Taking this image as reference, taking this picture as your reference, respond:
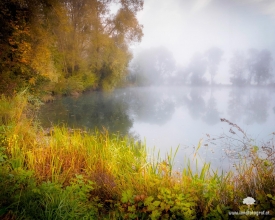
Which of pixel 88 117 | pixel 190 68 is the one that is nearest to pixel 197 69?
pixel 190 68

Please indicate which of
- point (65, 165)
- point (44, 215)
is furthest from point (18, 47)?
point (44, 215)

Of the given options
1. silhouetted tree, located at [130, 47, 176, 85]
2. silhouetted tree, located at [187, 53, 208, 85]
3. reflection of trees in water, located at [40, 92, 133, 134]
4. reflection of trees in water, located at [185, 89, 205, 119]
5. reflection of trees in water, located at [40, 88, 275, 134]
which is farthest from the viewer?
silhouetted tree, located at [187, 53, 208, 85]

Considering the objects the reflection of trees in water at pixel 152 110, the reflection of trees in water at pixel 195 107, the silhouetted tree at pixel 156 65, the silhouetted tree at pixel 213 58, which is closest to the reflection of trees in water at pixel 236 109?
the reflection of trees in water at pixel 195 107

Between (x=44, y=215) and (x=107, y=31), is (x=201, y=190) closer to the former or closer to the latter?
(x=44, y=215)

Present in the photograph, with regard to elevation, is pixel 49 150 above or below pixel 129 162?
above

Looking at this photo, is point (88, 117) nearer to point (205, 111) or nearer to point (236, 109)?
point (205, 111)

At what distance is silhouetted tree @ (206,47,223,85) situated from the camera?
4944cm

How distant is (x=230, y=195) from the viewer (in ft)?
6.86

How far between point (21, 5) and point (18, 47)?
5.38 ft

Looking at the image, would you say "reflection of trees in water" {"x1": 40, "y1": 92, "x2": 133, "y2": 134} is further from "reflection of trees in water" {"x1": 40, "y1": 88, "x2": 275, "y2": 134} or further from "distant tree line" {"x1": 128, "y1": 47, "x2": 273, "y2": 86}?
"distant tree line" {"x1": 128, "y1": 47, "x2": 273, "y2": 86}

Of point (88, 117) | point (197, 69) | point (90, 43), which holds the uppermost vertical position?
point (197, 69)

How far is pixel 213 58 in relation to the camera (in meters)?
50.3

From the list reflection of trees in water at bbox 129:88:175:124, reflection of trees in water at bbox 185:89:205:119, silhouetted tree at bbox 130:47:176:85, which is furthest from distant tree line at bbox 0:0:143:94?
silhouetted tree at bbox 130:47:176:85

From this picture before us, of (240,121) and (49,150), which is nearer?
(49,150)
